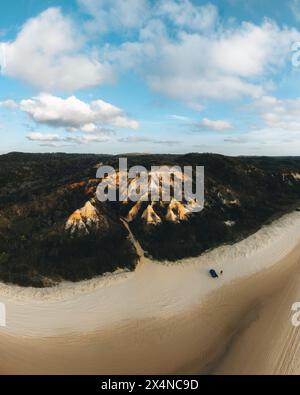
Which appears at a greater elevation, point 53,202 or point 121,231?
point 53,202

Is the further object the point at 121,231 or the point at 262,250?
the point at 121,231

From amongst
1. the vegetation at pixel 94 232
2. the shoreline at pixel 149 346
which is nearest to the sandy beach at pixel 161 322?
the shoreline at pixel 149 346

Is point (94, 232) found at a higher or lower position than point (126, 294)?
higher

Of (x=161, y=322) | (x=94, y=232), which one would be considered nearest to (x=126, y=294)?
(x=161, y=322)

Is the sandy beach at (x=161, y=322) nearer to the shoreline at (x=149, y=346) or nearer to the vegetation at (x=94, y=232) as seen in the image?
the shoreline at (x=149, y=346)

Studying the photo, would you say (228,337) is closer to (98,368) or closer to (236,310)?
(236,310)

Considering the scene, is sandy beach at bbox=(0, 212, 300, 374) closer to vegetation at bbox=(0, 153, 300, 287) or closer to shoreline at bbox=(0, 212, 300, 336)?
shoreline at bbox=(0, 212, 300, 336)

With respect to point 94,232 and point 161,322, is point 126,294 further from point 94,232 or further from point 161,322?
point 94,232

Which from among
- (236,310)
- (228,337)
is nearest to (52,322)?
(228,337)
